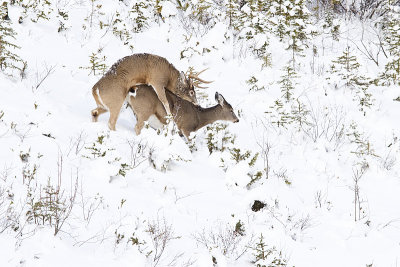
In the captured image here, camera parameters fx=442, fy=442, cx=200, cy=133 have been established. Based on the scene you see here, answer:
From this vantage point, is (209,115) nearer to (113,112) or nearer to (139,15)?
(113,112)

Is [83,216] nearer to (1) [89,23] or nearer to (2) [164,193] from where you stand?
(2) [164,193]

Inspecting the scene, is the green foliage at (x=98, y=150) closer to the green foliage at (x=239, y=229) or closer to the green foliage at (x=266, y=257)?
the green foliage at (x=239, y=229)

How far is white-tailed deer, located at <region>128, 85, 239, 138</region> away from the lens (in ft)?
26.4

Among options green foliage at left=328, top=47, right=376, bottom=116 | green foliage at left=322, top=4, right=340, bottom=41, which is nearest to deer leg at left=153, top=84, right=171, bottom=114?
green foliage at left=328, top=47, right=376, bottom=116

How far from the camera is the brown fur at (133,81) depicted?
751 cm

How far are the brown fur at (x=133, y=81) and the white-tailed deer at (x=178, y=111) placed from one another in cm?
16

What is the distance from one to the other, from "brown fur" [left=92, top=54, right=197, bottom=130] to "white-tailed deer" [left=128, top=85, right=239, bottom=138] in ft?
0.51

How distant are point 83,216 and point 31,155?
59.0 inches

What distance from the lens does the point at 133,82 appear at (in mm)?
7805

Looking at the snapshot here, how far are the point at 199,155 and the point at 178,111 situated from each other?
1.19 meters

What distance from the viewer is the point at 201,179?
6539 millimetres

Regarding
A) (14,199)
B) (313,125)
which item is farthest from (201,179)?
(313,125)

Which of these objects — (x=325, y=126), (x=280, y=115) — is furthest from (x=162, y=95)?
(x=325, y=126)

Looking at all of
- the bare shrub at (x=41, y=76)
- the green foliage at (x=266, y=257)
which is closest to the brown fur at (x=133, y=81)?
the bare shrub at (x=41, y=76)
